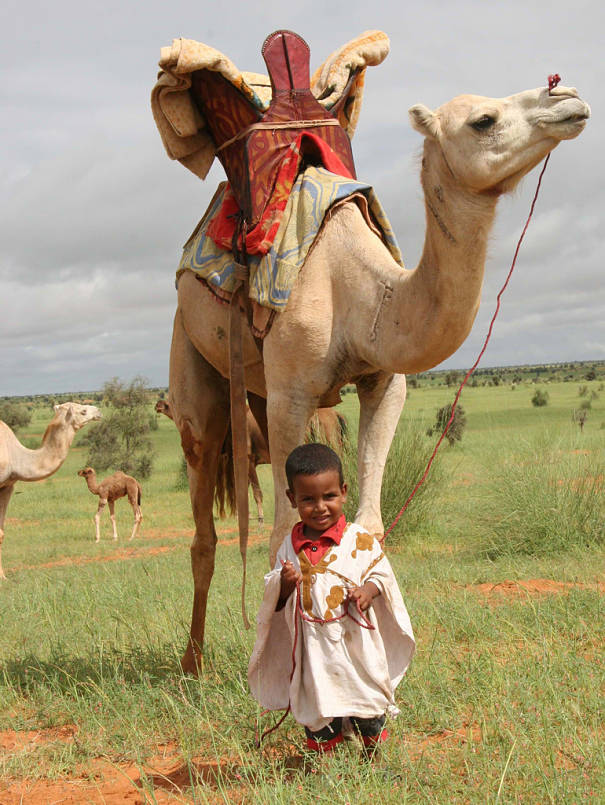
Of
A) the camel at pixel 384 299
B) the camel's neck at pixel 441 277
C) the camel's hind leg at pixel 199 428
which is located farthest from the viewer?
the camel's hind leg at pixel 199 428

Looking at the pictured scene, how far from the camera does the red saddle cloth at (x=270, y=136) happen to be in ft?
12.7

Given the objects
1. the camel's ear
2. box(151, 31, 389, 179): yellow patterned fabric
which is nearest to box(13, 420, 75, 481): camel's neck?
box(151, 31, 389, 179): yellow patterned fabric

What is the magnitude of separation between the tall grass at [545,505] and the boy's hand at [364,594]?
6.20 metres

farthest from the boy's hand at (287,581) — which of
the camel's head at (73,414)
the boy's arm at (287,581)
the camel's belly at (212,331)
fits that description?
the camel's head at (73,414)

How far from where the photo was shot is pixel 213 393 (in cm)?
489

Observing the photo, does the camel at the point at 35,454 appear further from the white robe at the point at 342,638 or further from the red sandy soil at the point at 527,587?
Answer: the white robe at the point at 342,638

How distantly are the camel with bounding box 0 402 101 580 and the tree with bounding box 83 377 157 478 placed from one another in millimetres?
15557

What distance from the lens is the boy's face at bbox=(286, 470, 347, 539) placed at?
289cm

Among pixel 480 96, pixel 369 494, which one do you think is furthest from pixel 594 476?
pixel 480 96

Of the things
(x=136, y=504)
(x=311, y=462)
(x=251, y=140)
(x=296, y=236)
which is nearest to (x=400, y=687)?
(x=311, y=462)

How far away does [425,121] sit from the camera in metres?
2.96

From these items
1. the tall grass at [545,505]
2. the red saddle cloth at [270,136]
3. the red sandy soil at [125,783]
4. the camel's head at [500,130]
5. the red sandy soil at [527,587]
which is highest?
the red saddle cloth at [270,136]

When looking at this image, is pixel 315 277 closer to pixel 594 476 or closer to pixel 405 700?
pixel 405 700

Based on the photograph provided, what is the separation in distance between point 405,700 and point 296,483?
1534mm
